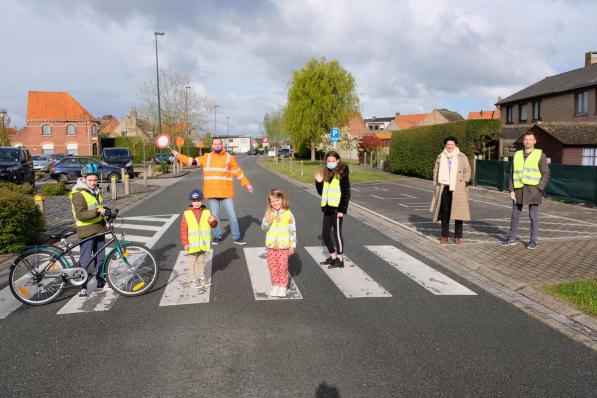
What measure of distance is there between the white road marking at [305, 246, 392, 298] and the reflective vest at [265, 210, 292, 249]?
3.22 feet

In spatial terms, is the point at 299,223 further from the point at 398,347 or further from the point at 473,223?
the point at 398,347

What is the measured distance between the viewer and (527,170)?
787cm

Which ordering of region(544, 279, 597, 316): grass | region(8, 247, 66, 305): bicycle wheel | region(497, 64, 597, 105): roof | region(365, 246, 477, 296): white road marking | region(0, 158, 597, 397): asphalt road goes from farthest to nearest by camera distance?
region(497, 64, 597, 105): roof, region(365, 246, 477, 296): white road marking, region(8, 247, 66, 305): bicycle wheel, region(544, 279, 597, 316): grass, region(0, 158, 597, 397): asphalt road

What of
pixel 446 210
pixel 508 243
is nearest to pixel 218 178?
pixel 446 210

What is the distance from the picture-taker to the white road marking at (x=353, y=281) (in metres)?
5.59

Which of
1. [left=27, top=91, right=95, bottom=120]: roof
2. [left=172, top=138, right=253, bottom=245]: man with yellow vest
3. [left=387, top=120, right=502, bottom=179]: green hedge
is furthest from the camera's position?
[left=27, top=91, right=95, bottom=120]: roof

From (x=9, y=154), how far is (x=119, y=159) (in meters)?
9.95

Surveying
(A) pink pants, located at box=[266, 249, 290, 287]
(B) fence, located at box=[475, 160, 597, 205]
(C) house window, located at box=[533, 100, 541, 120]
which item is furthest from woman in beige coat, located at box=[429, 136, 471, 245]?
(C) house window, located at box=[533, 100, 541, 120]

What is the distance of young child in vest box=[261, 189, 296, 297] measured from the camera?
5406 mm

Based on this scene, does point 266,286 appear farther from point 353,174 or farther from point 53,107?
point 53,107

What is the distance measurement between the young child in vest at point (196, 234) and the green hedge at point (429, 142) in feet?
60.6

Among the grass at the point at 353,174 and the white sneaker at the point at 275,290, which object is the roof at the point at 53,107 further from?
the white sneaker at the point at 275,290

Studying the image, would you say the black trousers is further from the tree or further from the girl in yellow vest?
the tree

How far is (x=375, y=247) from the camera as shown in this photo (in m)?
8.38
